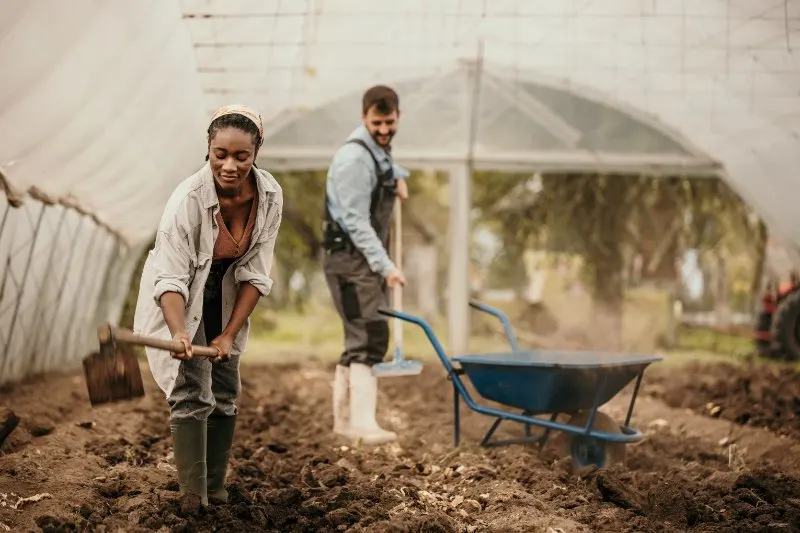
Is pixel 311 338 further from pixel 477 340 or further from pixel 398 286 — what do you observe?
pixel 398 286

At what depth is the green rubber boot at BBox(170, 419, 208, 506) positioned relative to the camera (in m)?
3.33

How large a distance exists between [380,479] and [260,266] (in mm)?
1068

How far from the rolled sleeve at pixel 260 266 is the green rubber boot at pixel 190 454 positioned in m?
0.45

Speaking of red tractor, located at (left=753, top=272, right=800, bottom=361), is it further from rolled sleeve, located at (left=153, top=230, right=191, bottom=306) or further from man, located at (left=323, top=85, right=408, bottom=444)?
rolled sleeve, located at (left=153, top=230, right=191, bottom=306)

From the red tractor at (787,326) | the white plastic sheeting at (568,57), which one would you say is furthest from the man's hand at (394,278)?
the red tractor at (787,326)

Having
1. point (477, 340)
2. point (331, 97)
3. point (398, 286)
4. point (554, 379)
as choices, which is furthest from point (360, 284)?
point (477, 340)

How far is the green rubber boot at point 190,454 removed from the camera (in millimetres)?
→ 3328

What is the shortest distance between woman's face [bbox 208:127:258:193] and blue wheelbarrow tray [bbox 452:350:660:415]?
4.91 ft

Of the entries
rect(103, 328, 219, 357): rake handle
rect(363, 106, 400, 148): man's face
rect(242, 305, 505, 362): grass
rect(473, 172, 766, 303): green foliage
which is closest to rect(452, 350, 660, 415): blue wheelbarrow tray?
rect(363, 106, 400, 148): man's face

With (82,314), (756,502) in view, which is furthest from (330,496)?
(82,314)

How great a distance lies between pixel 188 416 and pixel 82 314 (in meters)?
4.67

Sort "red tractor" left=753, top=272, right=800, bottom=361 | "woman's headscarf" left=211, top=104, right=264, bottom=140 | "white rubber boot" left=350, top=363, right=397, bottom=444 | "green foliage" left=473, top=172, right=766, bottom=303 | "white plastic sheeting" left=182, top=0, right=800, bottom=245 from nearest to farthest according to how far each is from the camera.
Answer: "woman's headscarf" left=211, top=104, right=264, bottom=140 → "white rubber boot" left=350, top=363, right=397, bottom=444 → "white plastic sheeting" left=182, top=0, right=800, bottom=245 → "red tractor" left=753, top=272, right=800, bottom=361 → "green foliage" left=473, top=172, right=766, bottom=303

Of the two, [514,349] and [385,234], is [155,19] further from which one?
[514,349]

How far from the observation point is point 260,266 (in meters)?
3.51
